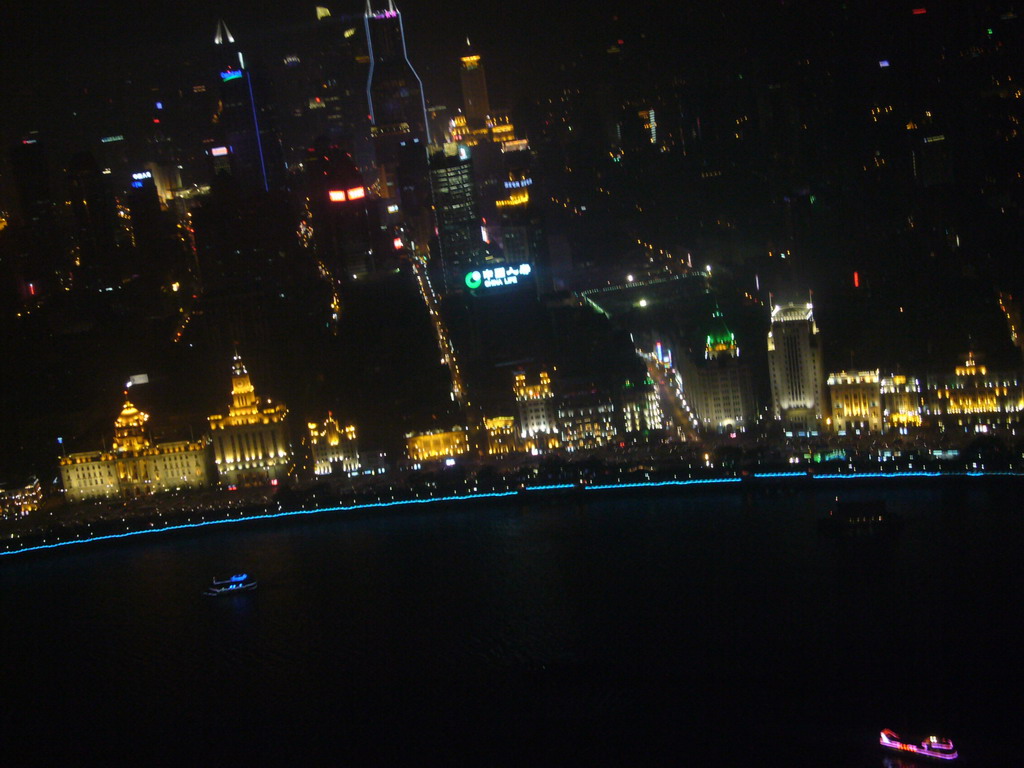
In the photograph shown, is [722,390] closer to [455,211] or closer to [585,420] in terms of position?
[585,420]

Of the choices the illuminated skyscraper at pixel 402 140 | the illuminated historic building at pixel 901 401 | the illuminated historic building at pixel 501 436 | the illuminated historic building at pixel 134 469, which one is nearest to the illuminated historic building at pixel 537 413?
the illuminated historic building at pixel 501 436

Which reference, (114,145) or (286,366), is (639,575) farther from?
(114,145)

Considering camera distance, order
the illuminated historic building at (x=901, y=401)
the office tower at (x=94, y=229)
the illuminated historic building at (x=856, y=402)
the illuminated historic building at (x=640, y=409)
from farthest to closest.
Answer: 1. the office tower at (x=94, y=229)
2. the illuminated historic building at (x=640, y=409)
3. the illuminated historic building at (x=856, y=402)
4. the illuminated historic building at (x=901, y=401)

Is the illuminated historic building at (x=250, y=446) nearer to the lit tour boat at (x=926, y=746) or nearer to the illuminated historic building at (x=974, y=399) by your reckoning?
the illuminated historic building at (x=974, y=399)

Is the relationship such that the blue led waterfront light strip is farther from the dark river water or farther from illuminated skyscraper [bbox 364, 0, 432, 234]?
illuminated skyscraper [bbox 364, 0, 432, 234]

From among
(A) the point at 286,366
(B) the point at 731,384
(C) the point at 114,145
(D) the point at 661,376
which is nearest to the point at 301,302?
(A) the point at 286,366

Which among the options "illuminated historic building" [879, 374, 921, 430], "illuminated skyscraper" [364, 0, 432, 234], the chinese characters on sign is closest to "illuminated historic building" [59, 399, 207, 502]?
the chinese characters on sign
